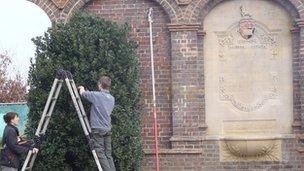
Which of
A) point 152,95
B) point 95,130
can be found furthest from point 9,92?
point 95,130

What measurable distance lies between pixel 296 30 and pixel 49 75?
16.9 ft

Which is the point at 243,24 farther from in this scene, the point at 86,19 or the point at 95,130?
the point at 95,130

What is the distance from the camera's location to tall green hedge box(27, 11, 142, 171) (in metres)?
12.7

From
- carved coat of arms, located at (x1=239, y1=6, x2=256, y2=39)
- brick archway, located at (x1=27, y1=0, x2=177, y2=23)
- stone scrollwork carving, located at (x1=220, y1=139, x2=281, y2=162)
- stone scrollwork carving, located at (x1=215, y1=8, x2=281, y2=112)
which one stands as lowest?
stone scrollwork carving, located at (x1=220, y1=139, x2=281, y2=162)

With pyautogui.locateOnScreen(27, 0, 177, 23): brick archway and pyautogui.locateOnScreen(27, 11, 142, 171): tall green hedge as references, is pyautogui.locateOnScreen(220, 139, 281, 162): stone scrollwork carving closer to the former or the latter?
pyautogui.locateOnScreen(27, 11, 142, 171): tall green hedge

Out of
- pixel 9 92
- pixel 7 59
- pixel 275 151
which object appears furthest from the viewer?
pixel 7 59

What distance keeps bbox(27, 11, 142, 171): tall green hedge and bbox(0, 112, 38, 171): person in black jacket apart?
1.60 metres

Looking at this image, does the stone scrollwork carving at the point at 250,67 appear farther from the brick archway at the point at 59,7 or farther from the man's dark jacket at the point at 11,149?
the man's dark jacket at the point at 11,149

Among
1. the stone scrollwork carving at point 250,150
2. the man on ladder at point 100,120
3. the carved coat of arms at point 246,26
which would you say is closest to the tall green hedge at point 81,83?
the man on ladder at point 100,120

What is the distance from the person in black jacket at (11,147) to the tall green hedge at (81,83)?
62.9 inches

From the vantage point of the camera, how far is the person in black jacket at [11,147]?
1086cm

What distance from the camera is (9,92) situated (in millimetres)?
43812

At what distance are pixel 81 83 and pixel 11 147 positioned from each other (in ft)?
7.60

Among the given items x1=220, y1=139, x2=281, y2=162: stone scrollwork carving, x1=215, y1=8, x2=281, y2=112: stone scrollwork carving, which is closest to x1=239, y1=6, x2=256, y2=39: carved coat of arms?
x1=215, y1=8, x2=281, y2=112: stone scrollwork carving
